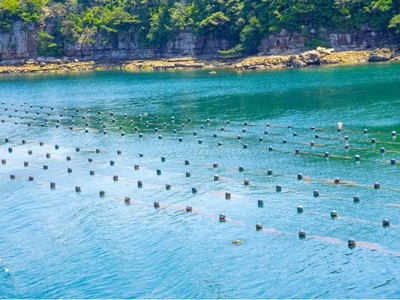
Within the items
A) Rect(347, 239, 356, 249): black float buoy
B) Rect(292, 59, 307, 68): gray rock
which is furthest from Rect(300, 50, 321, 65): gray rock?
Rect(347, 239, 356, 249): black float buoy

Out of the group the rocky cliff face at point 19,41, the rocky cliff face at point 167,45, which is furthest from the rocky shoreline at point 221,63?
the rocky cliff face at point 19,41

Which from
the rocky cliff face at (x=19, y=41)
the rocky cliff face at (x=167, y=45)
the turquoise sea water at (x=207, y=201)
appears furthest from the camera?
the rocky cliff face at (x=19, y=41)

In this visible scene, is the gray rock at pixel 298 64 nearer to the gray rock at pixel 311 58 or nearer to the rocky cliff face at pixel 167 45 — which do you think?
the gray rock at pixel 311 58

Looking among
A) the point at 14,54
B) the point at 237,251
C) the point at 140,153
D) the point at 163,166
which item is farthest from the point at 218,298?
the point at 14,54

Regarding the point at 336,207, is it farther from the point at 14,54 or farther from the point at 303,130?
the point at 14,54

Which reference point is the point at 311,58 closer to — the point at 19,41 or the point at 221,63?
the point at 221,63

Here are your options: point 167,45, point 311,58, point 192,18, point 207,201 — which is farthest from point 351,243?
point 167,45
